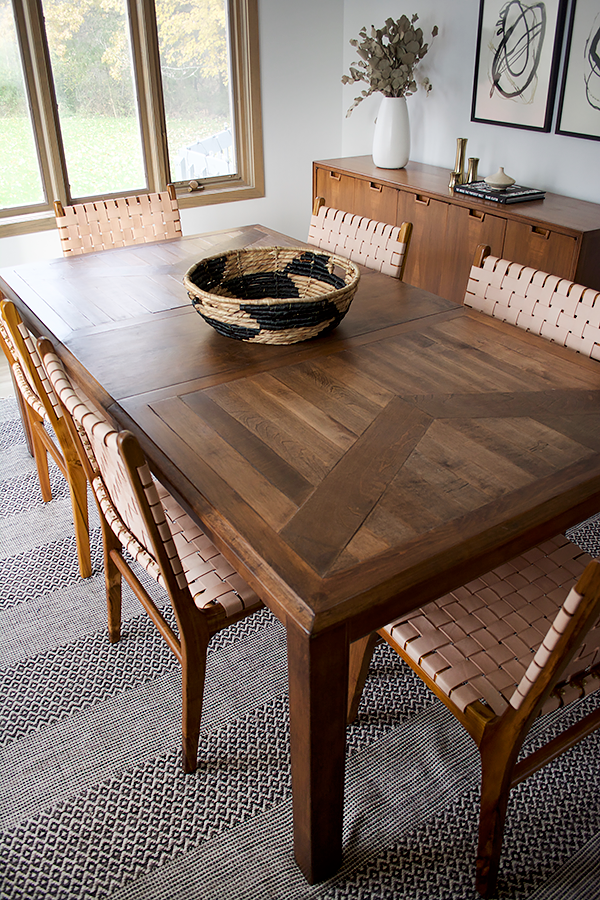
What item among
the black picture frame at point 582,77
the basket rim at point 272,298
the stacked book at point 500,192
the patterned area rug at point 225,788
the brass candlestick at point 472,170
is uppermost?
the black picture frame at point 582,77

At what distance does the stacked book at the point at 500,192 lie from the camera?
295 cm

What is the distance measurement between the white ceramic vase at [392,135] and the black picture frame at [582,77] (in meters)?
0.82

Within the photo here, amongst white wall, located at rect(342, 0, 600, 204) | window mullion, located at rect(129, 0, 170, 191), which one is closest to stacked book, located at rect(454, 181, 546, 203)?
white wall, located at rect(342, 0, 600, 204)

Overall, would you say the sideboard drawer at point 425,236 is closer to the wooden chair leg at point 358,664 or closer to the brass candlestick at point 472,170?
the brass candlestick at point 472,170

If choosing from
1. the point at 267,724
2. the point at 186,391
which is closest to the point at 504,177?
the point at 186,391

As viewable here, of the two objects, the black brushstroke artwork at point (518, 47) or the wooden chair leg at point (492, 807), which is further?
the black brushstroke artwork at point (518, 47)

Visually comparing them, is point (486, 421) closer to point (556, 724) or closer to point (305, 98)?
point (556, 724)

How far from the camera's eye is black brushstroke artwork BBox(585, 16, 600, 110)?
2754 millimetres

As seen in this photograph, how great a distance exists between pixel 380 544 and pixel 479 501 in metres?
0.22

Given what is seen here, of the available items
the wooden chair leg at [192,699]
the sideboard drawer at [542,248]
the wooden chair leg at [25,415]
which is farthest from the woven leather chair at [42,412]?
the sideboard drawer at [542,248]

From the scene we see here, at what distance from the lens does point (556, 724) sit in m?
1.64

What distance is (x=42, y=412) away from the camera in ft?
6.72

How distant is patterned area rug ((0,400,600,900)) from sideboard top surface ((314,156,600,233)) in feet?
6.14

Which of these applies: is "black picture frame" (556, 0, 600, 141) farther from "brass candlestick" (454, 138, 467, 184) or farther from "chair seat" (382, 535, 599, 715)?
"chair seat" (382, 535, 599, 715)
